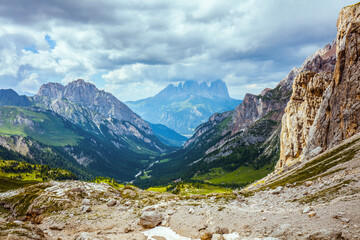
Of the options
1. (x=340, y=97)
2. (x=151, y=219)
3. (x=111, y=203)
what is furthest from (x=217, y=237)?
(x=340, y=97)

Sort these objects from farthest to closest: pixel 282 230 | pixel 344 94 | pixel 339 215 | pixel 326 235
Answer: pixel 344 94 → pixel 282 230 → pixel 339 215 → pixel 326 235

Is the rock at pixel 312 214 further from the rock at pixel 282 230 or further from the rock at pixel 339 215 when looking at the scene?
the rock at pixel 282 230

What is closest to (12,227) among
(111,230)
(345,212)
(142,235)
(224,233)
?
(111,230)

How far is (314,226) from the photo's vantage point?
2222cm

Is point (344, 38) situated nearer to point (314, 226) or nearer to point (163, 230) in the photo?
point (314, 226)

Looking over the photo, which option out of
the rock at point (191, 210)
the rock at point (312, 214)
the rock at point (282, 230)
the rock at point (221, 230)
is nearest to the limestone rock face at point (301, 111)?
the rock at point (191, 210)

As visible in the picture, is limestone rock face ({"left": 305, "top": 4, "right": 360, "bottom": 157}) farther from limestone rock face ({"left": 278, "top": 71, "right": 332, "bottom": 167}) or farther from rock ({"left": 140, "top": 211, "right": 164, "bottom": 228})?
rock ({"left": 140, "top": 211, "right": 164, "bottom": 228})

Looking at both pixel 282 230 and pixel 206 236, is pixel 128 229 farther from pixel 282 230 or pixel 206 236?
pixel 282 230

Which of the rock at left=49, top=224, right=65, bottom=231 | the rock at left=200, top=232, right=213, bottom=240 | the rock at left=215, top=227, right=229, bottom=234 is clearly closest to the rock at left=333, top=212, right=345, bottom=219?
the rock at left=215, top=227, right=229, bottom=234

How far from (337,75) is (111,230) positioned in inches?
3576

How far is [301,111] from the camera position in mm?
114938

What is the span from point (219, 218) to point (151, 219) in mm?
13112

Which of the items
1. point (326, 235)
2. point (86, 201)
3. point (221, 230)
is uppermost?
point (86, 201)

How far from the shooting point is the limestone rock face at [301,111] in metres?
106
